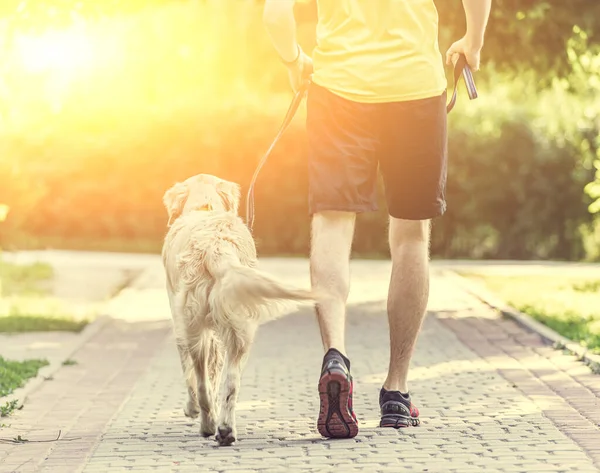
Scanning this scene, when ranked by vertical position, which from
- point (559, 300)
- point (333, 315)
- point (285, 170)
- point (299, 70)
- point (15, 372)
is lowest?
point (559, 300)

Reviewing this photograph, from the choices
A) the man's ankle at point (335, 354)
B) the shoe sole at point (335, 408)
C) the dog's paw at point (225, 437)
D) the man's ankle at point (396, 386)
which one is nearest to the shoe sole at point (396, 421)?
the man's ankle at point (396, 386)

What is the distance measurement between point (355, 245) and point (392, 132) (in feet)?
59.3

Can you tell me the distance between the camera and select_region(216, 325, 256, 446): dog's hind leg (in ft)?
17.2

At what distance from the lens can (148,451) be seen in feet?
17.2

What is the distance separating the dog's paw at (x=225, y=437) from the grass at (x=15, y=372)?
7.32ft

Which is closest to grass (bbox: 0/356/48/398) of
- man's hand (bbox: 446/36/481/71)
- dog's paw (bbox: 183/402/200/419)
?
dog's paw (bbox: 183/402/200/419)

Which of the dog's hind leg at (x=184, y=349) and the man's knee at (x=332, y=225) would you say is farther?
the dog's hind leg at (x=184, y=349)

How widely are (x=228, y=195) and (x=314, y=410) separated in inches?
47.8

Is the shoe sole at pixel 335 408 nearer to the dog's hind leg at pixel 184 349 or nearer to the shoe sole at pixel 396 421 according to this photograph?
the shoe sole at pixel 396 421

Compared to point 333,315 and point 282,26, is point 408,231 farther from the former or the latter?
point 282,26

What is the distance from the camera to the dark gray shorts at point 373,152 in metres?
5.31

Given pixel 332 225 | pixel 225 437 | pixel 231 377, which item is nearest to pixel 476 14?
pixel 332 225

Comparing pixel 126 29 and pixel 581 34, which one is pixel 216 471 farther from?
pixel 126 29

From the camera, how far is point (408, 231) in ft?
18.4
